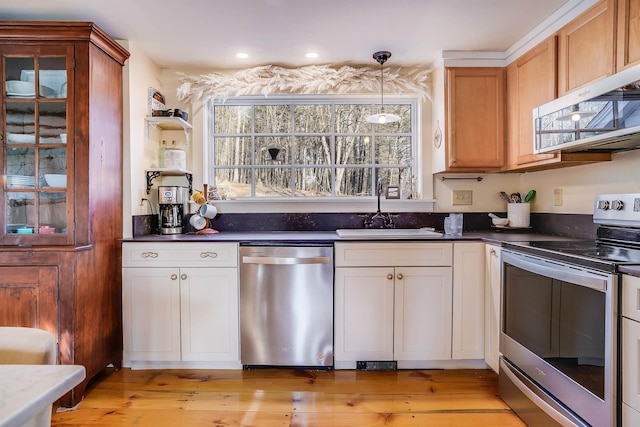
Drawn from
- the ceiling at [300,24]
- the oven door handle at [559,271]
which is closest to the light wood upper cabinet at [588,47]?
the ceiling at [300,24]

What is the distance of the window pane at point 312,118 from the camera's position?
3.02 metres

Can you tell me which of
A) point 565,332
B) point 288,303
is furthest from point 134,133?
point 565,332

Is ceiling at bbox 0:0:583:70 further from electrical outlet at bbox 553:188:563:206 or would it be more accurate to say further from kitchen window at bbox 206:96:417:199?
electrical outlet at bbox 553:188:563:206

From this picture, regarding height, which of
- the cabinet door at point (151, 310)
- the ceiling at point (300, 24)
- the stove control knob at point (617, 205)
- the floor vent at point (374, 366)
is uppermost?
the ceiling at point (300, 24)

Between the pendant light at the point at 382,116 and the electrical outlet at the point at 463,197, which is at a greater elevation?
the pendant light at the point at 382,116

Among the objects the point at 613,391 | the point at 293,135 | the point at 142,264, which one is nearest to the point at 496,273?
the point at 613,391

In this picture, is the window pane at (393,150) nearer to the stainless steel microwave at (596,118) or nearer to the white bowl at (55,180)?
the stainless steel microwave at (596,118)

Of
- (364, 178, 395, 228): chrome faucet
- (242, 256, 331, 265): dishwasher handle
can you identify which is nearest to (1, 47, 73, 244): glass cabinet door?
(242, 256, 331, 265): dishwasher handle

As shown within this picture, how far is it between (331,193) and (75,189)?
1791mm

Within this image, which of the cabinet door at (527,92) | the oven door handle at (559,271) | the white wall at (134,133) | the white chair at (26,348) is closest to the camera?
the white chair at (26,348)

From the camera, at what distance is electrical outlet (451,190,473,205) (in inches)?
113

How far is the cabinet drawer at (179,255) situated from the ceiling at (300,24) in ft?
4.52

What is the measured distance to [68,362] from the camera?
1961 mm

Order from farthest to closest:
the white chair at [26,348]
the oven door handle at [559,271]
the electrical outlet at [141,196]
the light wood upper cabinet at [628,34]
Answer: the electrical outlet at [141,196] → the light wood upper cabinet at [628,34] → the oven door handle at [559,271] → the white chair at [26,348]
